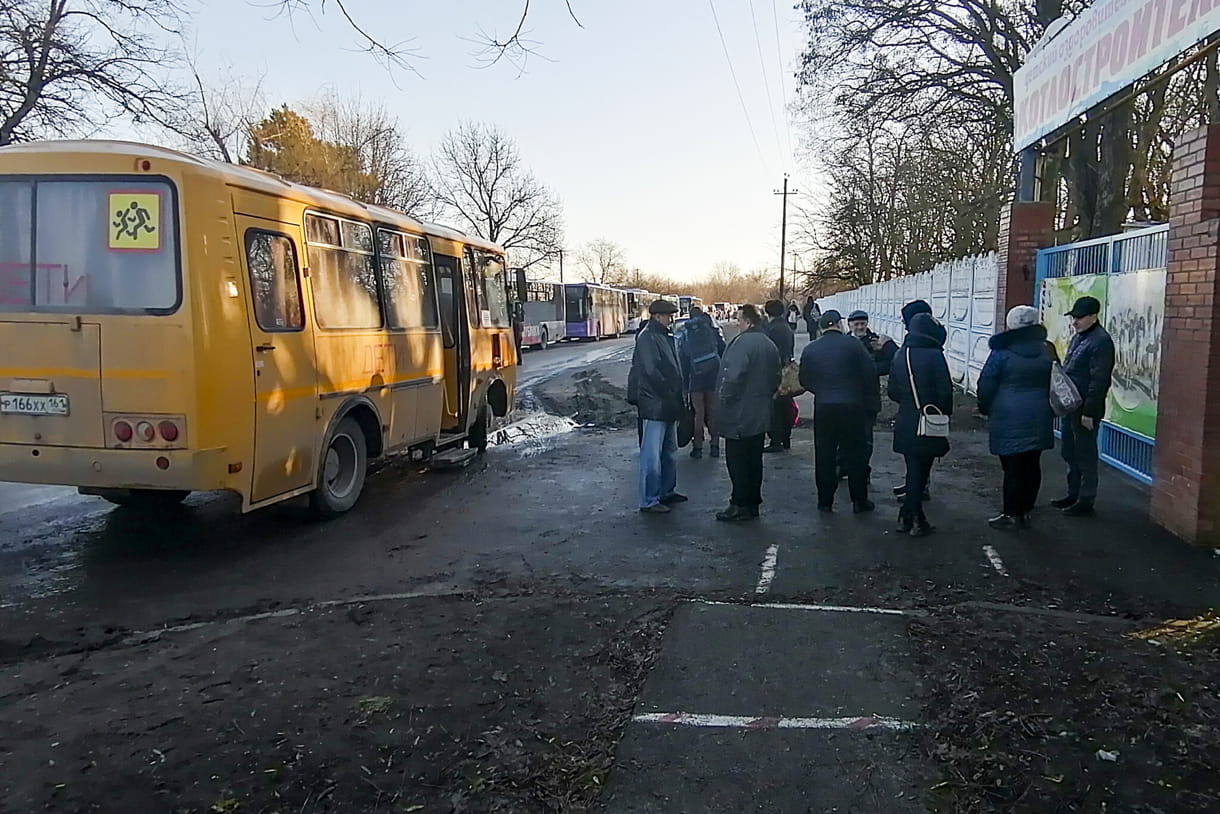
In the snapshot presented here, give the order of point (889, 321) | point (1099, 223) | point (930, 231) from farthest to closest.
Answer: point (930, 231), point (889, 321), point (1099, 223)

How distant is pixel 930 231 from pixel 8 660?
33.1 m

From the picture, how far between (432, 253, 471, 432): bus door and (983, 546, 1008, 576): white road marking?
20.2 feet

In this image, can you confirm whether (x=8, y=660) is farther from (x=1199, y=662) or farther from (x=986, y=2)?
(x=986, y=2)

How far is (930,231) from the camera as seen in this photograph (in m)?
33.4

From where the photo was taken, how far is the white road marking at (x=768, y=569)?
221 inches

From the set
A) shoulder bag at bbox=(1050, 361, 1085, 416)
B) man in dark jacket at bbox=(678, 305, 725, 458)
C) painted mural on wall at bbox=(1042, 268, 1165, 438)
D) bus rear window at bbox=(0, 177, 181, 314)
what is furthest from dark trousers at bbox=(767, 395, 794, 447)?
bus rear window at bbox=(0, 177, 181, 314)

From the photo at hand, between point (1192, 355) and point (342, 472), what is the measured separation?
663 cm

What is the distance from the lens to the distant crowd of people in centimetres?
Answer: 676

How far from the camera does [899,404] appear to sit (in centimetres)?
727

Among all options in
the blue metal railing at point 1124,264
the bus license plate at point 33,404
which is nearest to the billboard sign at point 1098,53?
the blue metal railing at point 1124,264

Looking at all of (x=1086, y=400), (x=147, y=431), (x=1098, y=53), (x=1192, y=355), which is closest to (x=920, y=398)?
(x=1086, y=400)

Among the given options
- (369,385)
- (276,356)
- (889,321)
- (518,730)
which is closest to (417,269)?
(369,385)

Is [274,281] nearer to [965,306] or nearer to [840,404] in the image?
[840,404]

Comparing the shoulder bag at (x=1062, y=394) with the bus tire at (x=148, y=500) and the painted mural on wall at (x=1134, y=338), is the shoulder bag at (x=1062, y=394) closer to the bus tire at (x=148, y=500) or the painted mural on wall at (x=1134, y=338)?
the painted mural on wall at (x=1134, y=338)
